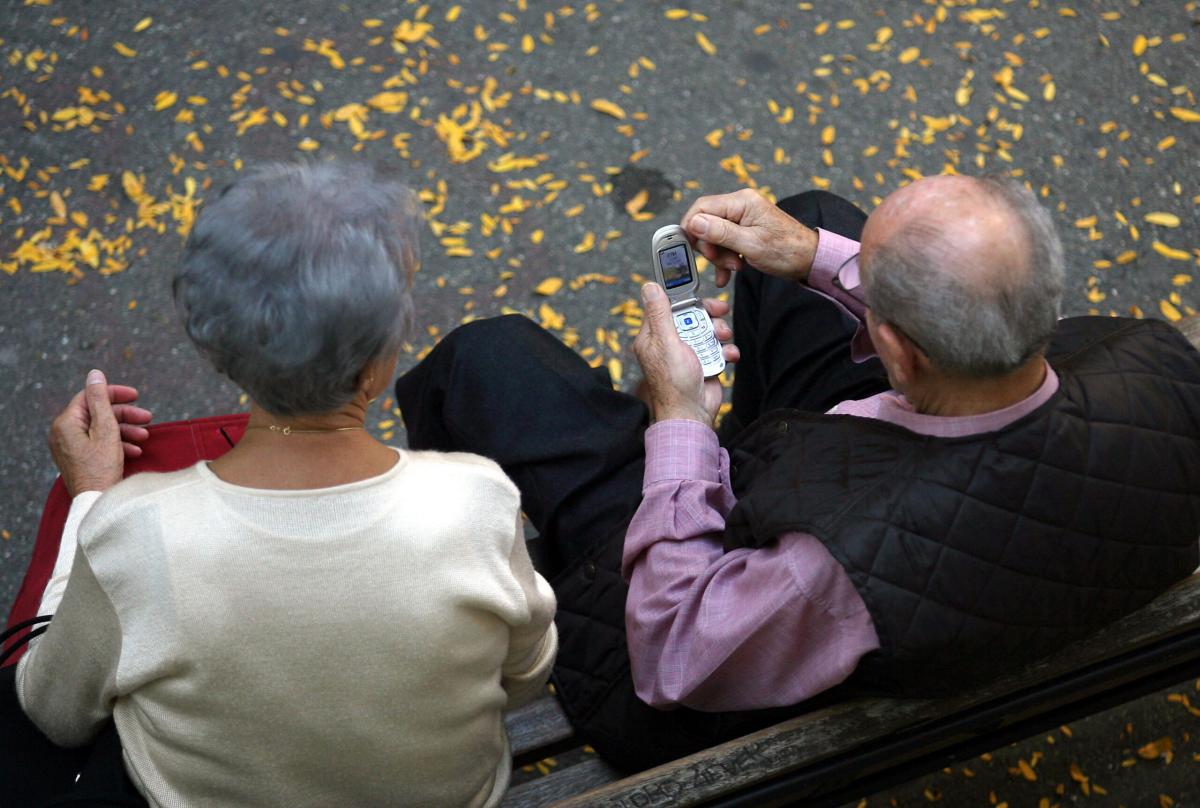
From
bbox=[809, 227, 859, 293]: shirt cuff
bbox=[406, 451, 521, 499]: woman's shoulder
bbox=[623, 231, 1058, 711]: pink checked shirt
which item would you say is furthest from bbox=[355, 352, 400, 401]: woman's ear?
bbox=[809, 227, 859, 293]: shirt cuff

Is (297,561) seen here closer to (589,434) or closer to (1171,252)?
(589,434)

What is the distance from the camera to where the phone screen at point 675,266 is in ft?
8.63

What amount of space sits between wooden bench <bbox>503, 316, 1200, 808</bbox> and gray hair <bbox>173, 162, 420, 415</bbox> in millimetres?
904

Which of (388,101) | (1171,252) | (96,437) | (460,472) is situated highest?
(460,472)

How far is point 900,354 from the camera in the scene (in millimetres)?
1843

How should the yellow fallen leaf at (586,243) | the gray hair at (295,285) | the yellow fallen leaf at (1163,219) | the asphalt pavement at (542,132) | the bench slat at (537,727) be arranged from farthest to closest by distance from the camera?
the yellow fallen leaf at (1163,219) < the yellow fallen leaf at (586,243) < the asphalt pavement at (542,132) < the bench slat at (537,727) < the gray hair at (295,285)

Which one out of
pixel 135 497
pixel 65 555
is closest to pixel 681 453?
pixel 135 497

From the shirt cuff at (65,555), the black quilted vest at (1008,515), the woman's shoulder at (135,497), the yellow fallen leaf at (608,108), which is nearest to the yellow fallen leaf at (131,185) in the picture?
the yellow fallen leaf at (608,108)

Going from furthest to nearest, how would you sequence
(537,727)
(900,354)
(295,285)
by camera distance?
1. (537,727)
2. (900,354)
3. (295,285)

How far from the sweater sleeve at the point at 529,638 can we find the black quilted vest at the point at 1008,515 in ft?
1.27

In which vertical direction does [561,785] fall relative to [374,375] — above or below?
below

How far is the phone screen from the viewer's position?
2.63m

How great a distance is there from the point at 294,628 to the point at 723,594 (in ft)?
2.47

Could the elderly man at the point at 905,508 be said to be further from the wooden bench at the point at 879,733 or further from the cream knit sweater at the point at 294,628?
the cream knit sweater at the point at 294,628
